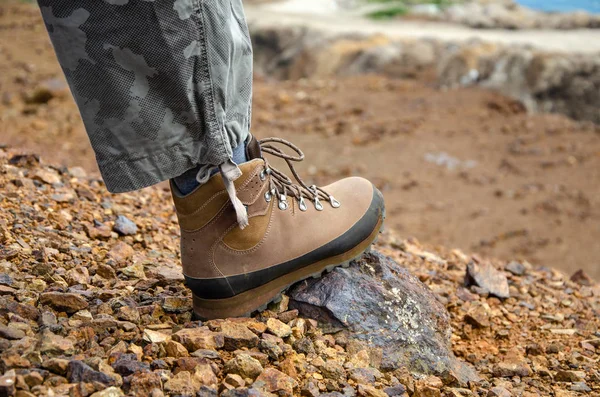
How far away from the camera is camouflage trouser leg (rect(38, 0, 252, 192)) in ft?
5.00

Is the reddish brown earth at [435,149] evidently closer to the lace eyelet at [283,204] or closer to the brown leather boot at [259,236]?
the brown leather boot at [259,236]

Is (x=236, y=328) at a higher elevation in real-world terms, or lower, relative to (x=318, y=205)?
lower

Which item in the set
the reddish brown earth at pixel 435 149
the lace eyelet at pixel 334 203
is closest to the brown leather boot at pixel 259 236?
the lace eyelet at pixel 334 203

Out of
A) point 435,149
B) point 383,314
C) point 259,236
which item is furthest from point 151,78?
point 435,149

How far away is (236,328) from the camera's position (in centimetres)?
191

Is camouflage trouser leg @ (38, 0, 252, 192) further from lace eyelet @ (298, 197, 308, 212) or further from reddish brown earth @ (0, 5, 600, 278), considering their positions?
reddish brown earth @ (0, 5, 600, 278)

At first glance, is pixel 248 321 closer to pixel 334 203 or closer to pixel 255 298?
pixel 255 298

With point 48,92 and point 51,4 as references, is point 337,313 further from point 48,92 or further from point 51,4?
point 48,92

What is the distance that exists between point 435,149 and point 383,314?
635 cm

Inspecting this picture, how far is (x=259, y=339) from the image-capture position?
1889mm

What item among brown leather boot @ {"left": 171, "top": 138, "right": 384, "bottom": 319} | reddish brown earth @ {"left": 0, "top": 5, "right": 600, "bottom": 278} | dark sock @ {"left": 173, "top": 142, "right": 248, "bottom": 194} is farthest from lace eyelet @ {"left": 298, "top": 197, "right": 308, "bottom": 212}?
reddish brown earth @ {"left": 0, "top": 5, "right": 600, "bottom": 278}

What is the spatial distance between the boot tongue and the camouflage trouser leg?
175 mm

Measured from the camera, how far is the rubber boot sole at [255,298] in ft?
6.43

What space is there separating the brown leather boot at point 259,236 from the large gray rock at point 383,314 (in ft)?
0.26
